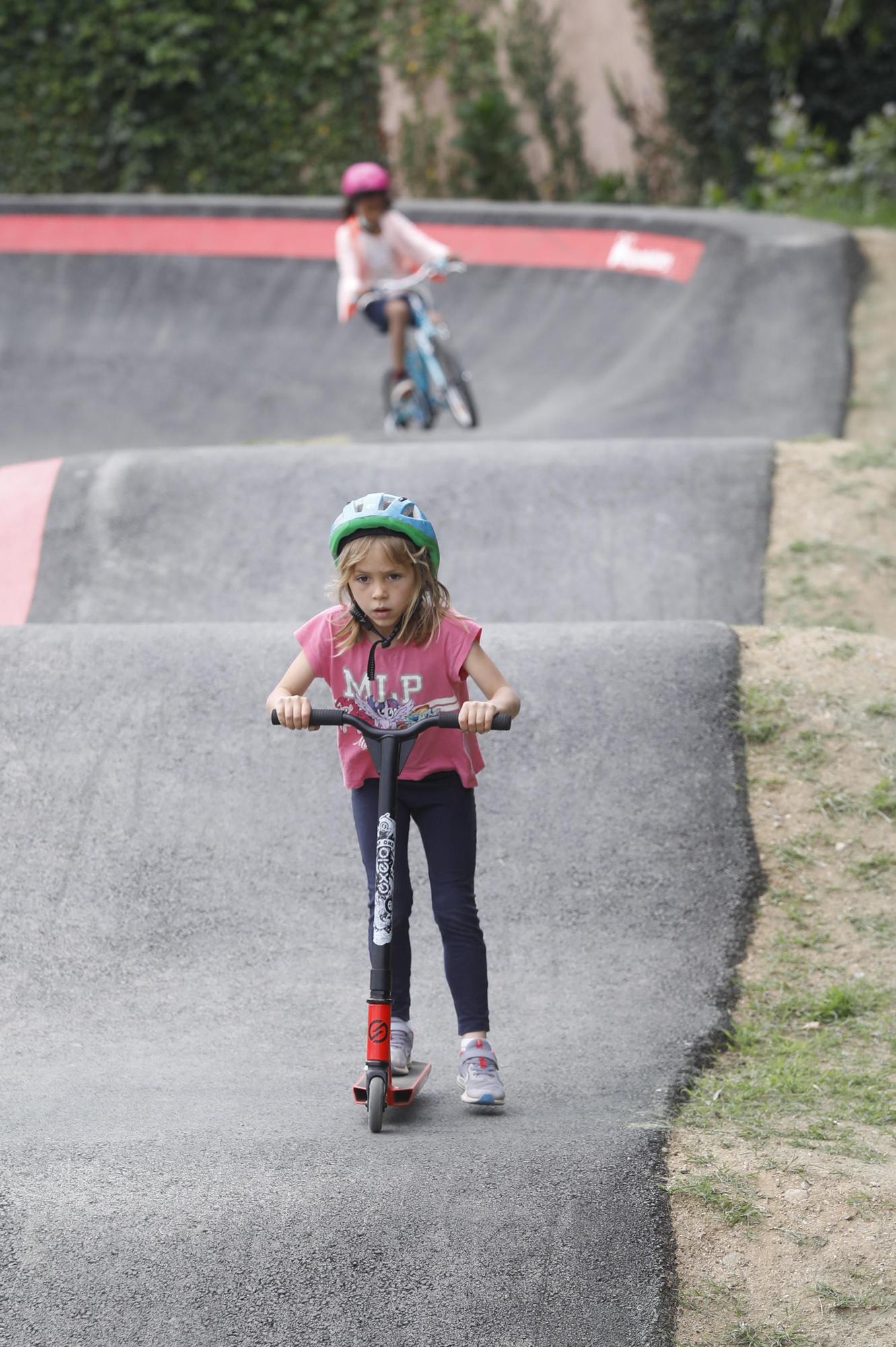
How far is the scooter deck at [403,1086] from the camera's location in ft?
12.0

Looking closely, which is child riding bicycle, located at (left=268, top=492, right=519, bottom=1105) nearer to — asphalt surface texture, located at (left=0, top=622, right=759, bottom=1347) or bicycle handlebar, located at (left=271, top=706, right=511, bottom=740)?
bicycle handlebar, located at (left=271, top=706, right=511, bottom=740)

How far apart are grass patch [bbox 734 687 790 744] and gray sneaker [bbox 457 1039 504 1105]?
2241mm

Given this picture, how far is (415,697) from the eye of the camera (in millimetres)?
3697

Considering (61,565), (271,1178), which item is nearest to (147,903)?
(271,1178)

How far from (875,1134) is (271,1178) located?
160 centimetres

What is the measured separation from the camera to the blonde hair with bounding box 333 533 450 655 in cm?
358

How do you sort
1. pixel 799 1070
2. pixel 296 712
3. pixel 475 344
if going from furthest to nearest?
1. pixel 475 344
2. pixel 799 1070
3. pixel 296 712

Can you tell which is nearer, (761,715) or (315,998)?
(315,998)

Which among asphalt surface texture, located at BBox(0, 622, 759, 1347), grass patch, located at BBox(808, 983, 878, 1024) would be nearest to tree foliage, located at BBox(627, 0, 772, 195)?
asphalt surface texture, located at BBox(0, 622, 759, 1347)

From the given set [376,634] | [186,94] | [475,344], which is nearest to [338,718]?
[376,634]

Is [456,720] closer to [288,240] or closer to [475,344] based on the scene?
[475,344]

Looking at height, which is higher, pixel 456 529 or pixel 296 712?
pixel 456 529

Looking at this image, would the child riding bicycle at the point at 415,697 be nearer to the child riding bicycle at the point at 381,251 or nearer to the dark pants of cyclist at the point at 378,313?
the child riding bicycle at the point at 381,251

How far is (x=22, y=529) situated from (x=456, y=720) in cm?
566
